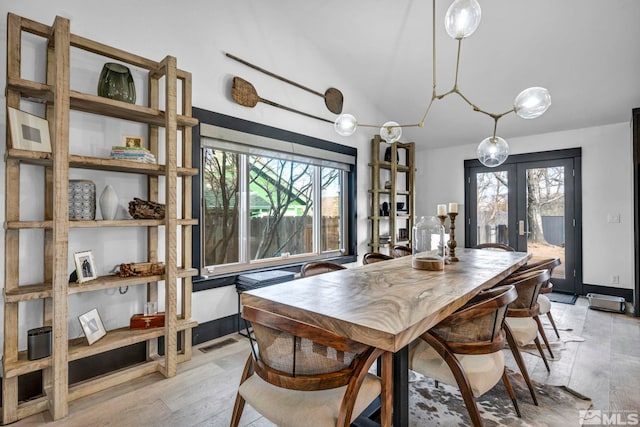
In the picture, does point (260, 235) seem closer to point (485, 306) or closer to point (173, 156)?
point (173, 156)

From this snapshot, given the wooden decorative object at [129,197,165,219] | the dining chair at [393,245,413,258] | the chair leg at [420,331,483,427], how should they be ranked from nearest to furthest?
the chair leg at [420,331,483,427] → the wooden decorative object at [129,197,165,219] → the dining chair at [393,245,413,258]

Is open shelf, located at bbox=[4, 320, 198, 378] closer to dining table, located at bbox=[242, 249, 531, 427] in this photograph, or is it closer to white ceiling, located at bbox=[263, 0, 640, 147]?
dining table, located at bbox=[242, 249, 531, 427]

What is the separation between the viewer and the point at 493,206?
5262 millimetres

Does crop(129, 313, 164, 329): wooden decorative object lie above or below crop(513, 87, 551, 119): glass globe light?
below

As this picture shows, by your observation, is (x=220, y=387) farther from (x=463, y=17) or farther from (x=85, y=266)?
(x=463, y=17)

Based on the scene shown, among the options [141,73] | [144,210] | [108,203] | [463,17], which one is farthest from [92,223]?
[463,17]

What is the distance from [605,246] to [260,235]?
4.40 m

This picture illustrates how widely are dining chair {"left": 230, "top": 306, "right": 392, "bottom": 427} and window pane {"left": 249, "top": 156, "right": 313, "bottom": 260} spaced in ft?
7.76

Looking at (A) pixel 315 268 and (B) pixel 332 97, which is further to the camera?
(B) pixel 332 97

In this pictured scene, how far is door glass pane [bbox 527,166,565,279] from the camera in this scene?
466 cm

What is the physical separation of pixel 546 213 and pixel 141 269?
16.9 ft

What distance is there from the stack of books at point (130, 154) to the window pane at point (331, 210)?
2438mm

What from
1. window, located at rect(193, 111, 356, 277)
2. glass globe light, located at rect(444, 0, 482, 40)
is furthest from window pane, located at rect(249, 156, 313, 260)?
glass globe light, located at rect(444, 0, 482, 40)

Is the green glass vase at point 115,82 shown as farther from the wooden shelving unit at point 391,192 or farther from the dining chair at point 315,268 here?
the wooden shelving unit at point 391,192
